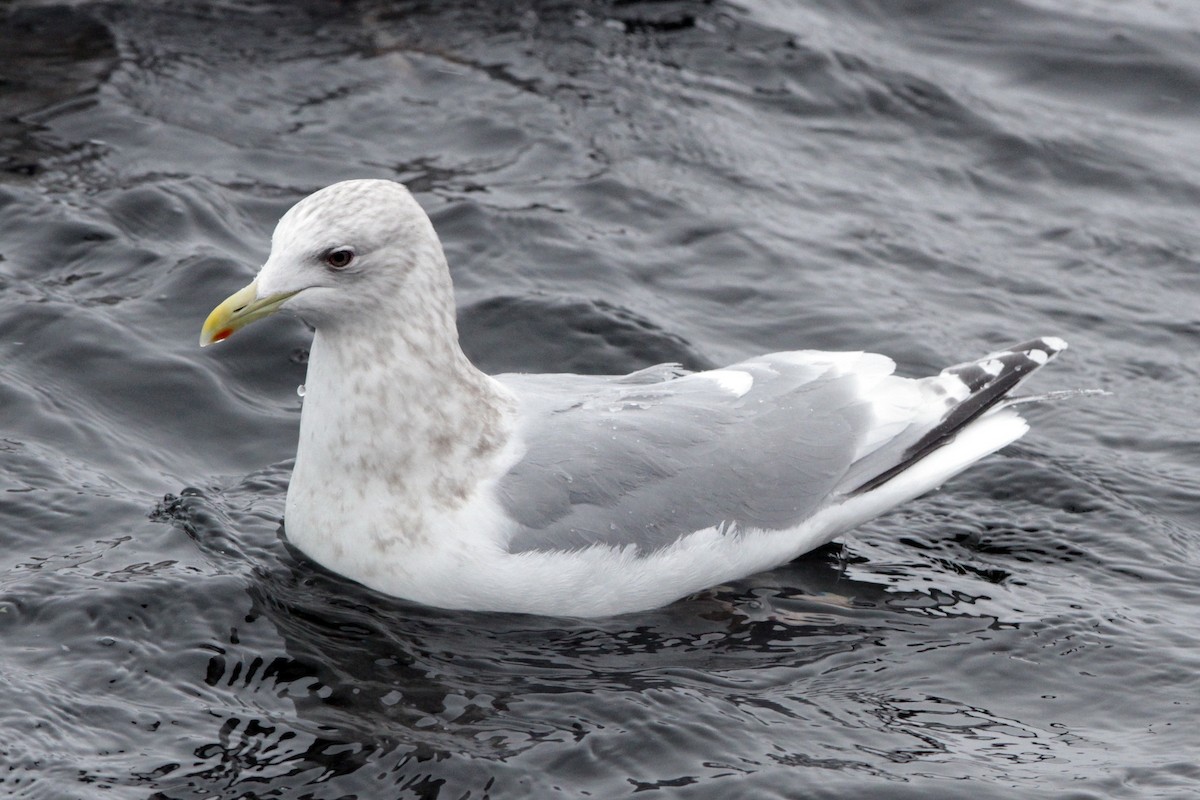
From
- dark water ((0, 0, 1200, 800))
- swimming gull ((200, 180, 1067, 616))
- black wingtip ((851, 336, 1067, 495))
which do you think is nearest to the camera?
dark water ((0, 0, 1200, 800))

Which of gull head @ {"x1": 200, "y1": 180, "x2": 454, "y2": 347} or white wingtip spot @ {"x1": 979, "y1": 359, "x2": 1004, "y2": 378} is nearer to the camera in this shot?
gull head @ {"x1": 200, "y1": 180, "x2": 454, "y2": 347}

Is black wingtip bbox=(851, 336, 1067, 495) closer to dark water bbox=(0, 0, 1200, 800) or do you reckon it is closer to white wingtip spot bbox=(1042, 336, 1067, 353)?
white wingtip spot bbox=(1042, 336, 1067, 353)

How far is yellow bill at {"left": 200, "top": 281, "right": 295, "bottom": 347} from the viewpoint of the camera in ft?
20.9

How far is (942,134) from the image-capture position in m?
12.0

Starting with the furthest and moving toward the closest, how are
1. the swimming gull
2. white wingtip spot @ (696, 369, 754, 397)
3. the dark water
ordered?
white wingtip spot @ (696, 369, 754, 397)
the swimming gull
the dark water

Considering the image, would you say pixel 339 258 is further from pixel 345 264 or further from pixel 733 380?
pixel 733 380

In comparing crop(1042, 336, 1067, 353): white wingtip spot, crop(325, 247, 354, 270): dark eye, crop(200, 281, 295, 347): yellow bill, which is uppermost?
crop(325, 247, 354, 270): dark eye

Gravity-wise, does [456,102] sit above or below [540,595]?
above

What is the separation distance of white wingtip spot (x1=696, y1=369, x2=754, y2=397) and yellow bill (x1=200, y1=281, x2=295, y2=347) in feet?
6.64

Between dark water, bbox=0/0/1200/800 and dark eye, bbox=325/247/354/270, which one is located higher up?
dark eye, bbox=325/247/354/270

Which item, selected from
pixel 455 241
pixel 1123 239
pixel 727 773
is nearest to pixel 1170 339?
pixel 1123 239

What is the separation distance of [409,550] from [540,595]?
558 millimetres

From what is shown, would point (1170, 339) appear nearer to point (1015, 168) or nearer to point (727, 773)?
point (1015, 168)

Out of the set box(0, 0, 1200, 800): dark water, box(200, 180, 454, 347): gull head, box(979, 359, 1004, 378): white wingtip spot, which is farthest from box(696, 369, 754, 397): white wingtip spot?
box(200, 180, 454, 347): gull head
